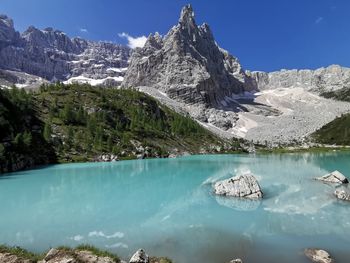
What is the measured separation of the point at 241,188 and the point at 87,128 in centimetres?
8922

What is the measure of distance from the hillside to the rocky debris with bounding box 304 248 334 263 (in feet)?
217

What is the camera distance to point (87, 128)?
378 feet

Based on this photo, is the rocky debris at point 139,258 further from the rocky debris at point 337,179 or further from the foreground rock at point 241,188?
the rocky debris at point 337,179

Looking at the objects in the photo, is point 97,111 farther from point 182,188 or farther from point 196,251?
point 196,251

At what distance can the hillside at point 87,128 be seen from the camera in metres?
85.0

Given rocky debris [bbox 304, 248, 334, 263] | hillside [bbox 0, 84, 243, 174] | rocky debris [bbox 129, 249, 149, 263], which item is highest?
hillside [bbox 0, 84, 243, 174]

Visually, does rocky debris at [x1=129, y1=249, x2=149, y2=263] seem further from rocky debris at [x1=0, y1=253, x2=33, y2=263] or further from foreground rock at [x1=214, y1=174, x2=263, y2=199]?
foreground rock at [x1=214, y1=174, x2=263, y2=199]

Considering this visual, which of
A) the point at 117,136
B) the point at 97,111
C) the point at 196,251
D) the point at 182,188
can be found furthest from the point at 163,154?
the point at 196,251

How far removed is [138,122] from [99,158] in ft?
163

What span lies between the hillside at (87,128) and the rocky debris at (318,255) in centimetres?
6600

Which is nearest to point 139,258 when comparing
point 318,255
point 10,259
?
point 10,259

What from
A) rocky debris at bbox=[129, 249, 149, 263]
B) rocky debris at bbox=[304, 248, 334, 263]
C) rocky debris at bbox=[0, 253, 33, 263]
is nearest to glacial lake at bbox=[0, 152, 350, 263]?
rocky debris at bbox=[304, 248, 334, 263]

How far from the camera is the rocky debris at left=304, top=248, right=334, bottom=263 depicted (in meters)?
15.9

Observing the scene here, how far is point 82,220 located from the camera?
982 inches
